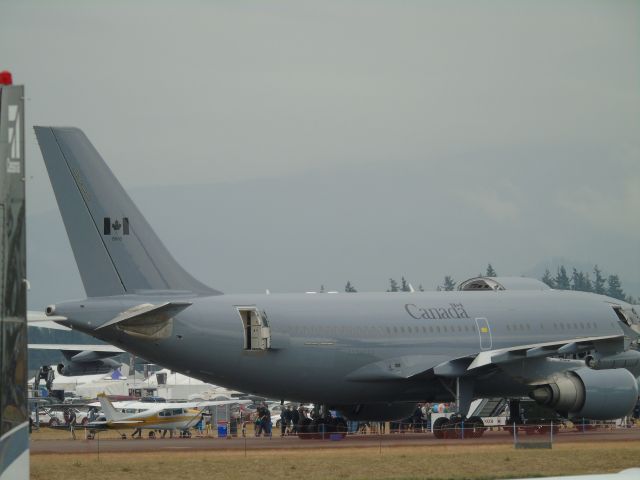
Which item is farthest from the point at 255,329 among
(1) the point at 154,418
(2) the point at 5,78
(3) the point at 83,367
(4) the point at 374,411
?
(2) the point at 5,78

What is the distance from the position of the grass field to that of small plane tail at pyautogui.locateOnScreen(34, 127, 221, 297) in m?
5.50

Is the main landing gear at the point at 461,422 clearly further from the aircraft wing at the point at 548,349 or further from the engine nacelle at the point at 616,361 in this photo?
the engine nacelle at the point at 616,361

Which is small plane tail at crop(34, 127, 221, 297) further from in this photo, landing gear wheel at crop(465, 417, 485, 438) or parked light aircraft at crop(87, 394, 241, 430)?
parked light aircraft at crop(87, 394, 241, 430)

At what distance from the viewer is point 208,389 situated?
325 ft

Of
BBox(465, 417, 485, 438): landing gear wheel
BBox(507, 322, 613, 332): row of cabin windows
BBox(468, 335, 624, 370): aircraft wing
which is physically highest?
BBox(507, 322, 613, 332): row of cabin windows

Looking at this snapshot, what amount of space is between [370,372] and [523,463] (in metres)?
9.89

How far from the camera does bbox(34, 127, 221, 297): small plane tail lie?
1423 inches

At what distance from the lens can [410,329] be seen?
40969 mm

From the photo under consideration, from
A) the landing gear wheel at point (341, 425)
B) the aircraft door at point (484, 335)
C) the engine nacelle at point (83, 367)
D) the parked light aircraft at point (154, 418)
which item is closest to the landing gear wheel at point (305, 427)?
the landing gear wheel at point (341, 425)

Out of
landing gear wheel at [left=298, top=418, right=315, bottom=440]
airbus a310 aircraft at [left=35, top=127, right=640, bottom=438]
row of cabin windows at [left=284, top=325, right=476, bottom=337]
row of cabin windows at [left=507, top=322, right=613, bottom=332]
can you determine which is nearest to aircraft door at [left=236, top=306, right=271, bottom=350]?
airbus a310 aircraft at [left=35, top=127, right=640, bottom=438]

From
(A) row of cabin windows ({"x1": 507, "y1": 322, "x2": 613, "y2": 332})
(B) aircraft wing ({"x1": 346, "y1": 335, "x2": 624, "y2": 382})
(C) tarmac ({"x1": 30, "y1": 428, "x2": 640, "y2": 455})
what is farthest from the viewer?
(A) row of cabin windows ({"x1": 507, "y1": 322, "x2": 613, "y2": 332})

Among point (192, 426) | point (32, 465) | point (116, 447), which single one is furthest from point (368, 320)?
point (192, 426)

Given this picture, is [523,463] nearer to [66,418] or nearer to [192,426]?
[192,426]

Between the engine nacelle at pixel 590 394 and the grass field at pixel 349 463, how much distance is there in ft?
15.1
